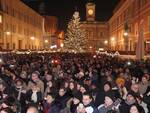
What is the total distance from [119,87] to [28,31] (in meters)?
74.5

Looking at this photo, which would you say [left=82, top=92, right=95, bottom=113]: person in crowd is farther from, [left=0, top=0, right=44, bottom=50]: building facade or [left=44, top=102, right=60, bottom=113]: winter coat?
[left=0, top=0, right=44, bottom=50]: building facade

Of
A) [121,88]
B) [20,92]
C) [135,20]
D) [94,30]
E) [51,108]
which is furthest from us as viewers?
[94,30]

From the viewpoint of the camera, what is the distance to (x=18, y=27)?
251 ft

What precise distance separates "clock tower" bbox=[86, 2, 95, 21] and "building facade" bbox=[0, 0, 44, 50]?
3897cm

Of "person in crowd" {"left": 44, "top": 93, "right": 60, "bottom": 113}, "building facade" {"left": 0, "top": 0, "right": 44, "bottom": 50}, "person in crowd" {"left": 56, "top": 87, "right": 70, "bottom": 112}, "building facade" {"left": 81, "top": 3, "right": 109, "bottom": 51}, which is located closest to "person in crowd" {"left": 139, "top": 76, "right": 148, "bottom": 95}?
"person in crowd" {"left": 56, "top": 87, "right": 70, "bottom": 112}

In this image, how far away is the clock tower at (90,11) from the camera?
140 metres

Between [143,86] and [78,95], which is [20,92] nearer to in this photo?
[78,95]

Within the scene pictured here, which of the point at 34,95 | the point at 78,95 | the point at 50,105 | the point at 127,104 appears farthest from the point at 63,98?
the point at 127,104

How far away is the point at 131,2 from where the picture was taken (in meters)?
66.5

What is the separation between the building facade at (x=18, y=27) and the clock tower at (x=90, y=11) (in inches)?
1534

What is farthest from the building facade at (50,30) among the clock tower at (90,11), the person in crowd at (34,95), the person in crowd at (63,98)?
the person in crowd at (63,98)

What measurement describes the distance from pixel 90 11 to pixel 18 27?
2601 inches

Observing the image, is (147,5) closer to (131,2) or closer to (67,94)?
(131,2)

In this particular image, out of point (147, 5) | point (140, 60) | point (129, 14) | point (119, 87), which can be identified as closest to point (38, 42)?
point (129, 14)
